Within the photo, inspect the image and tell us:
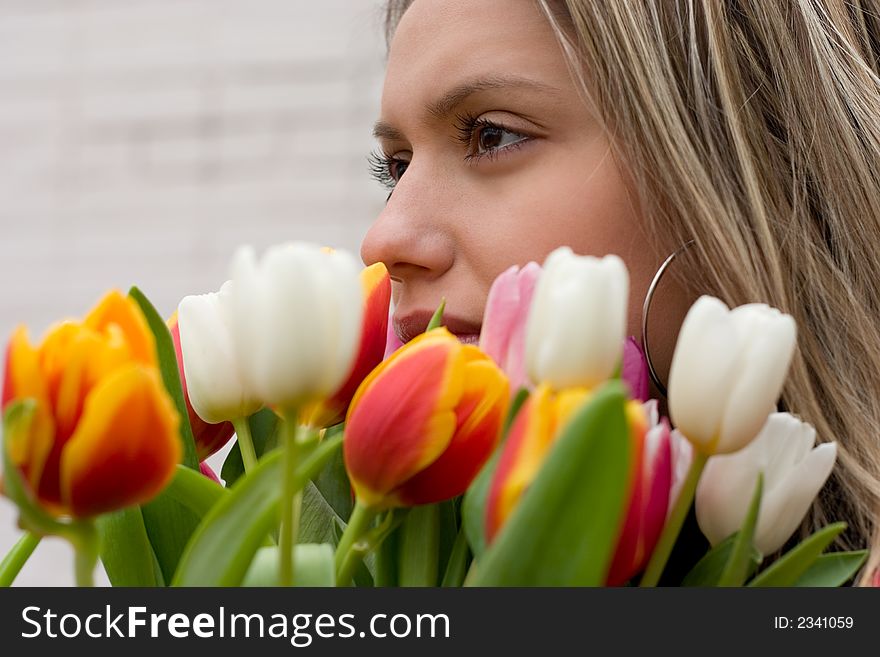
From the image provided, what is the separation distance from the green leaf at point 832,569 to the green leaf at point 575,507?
5.4 inches

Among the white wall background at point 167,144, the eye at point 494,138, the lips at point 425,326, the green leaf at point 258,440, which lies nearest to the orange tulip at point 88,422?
the green leaf at point 258,440

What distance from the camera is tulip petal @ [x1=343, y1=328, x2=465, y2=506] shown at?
0.32m

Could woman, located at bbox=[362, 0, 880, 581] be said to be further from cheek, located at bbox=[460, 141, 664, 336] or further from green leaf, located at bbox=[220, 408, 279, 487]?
green leaf, located at bbox=[220, 408, 279, 487]

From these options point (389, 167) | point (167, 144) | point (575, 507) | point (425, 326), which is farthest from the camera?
point (167, 144)

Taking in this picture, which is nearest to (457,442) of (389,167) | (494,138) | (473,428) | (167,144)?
(473,428)

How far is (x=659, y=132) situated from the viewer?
2.52 feet

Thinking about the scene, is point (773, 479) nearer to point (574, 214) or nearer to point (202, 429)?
point (202, 429)

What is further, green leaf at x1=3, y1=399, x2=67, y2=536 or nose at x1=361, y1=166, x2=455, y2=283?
nose at x1=361, y1=166, x2=455, y2=283

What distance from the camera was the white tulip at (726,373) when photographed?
0.32 m

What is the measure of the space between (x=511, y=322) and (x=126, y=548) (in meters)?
0.17

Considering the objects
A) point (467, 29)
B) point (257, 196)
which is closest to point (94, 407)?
point (467, 29)

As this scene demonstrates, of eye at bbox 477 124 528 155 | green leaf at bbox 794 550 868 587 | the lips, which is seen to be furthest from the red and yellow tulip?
eye at bbox 477 124 528 155

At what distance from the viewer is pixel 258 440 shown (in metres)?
0.51

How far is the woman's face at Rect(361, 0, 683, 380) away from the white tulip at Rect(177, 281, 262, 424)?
294mm
